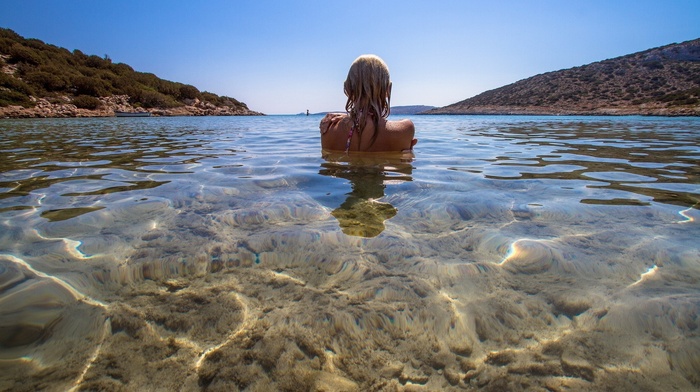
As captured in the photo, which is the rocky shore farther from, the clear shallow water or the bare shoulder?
the clear shallow water

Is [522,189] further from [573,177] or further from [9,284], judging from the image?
[9,284]

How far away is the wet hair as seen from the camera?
4.22 m

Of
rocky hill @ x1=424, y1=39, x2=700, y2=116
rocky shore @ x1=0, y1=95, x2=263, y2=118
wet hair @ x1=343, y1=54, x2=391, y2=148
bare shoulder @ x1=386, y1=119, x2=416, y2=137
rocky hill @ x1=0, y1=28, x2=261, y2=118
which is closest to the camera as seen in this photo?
wet hair @ x1=343, y1=54, x2=391, y2=148

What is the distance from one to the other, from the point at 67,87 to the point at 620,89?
225 feet

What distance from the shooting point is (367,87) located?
4238 millimetres

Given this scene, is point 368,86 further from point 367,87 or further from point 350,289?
point 350,289

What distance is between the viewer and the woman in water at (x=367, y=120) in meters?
4.25

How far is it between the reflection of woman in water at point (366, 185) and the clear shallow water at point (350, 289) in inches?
1.7

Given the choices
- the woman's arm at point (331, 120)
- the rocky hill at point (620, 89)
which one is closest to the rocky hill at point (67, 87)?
the woman's arm at point (331, 120)

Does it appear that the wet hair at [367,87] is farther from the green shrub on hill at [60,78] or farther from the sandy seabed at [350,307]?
the green shrub on hill at [60,78]

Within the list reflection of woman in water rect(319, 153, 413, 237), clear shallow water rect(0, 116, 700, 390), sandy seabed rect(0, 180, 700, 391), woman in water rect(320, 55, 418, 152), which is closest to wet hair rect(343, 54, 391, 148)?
woman in water rect(320, 55, 418, 152)

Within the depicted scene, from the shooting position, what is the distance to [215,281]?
59.2 inches

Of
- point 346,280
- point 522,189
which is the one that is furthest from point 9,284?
point 522,189

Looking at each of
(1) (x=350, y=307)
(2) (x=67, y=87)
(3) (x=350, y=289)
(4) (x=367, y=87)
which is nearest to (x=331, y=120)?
(4) (x=367, y=87)
